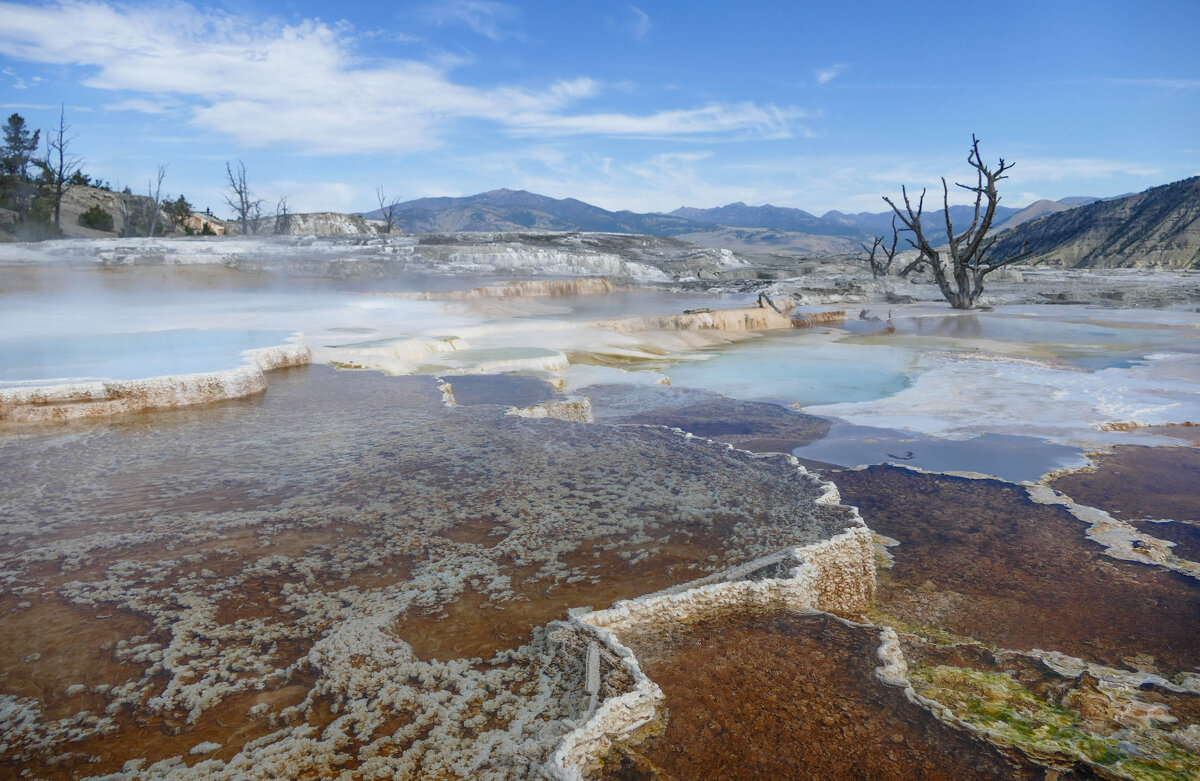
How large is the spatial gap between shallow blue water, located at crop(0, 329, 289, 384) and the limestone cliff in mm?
29602

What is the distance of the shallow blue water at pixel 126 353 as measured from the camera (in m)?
4.37

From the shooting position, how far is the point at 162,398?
166 inches

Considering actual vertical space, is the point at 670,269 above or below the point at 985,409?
above

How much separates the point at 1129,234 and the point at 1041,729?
133ft

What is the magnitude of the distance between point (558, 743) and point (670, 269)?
66.0ft

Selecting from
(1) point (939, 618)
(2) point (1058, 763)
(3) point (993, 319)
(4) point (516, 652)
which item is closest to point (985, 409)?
(1) point (939, 618)

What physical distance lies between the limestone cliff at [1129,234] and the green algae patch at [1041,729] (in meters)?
30.5

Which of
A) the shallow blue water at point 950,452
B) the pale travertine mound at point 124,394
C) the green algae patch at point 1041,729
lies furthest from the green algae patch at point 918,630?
the pale travertine mound at point 124,394

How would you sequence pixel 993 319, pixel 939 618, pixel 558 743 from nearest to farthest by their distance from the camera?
pixel 558 743
pixel 939 618
pixel 993 319

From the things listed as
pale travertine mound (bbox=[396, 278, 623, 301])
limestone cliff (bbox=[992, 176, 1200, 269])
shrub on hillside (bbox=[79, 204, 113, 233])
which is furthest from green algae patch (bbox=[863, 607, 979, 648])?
shrub on hillside (bbox=[79, 204, 113, 233])

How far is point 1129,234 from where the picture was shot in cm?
3366

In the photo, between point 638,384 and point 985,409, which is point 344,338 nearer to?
point 638,384

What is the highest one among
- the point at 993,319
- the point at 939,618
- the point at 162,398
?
the point at 993,319

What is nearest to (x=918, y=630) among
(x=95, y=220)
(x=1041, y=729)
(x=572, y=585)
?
(x=1041, y=729)
